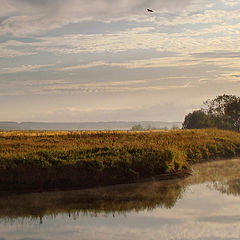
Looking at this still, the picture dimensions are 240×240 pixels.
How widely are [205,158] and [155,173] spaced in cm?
1322

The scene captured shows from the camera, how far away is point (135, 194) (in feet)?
75.6

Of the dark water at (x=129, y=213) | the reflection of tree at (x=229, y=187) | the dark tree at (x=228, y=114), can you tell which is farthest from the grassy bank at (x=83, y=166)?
the dark tree at (x=228, y=114)

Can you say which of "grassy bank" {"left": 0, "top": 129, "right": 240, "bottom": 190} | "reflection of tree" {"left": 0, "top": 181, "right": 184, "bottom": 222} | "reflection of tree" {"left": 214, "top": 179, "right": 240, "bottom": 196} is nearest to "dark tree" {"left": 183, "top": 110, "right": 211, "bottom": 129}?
"grassy bank" {"left": 0, "top": 129, "right": 240, "bottom": 190}

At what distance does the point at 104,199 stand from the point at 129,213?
11.3 ft

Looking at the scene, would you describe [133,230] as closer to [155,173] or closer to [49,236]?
[49,236]

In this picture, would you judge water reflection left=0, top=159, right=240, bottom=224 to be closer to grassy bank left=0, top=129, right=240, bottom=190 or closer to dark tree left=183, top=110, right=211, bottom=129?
grassy bank left=0, top=129, right=240, bottom=190

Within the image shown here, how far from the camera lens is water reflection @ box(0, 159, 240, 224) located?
18772 millimetres

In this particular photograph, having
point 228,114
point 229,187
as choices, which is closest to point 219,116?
point 228,114

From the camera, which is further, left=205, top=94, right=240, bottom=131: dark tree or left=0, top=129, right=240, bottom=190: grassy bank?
left=205, top=94, right=240, bottom=131: dark tree

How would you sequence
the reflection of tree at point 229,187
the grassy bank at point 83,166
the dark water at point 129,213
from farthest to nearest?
1. the grassy bank at point 83,166
2. the reflection of tree at point 229,187
3. the dark water at point 129,213

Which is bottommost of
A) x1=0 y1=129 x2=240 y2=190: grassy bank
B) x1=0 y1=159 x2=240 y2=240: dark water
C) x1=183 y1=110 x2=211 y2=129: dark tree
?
x1=0 y1=159 x2=240 y2=240: dark water

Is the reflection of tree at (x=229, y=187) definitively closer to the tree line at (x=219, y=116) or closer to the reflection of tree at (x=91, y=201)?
the reflection of tree at (x=91, y=201)

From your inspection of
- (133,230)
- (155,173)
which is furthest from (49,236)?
(155,173)

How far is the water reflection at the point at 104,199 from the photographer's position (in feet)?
61.6
